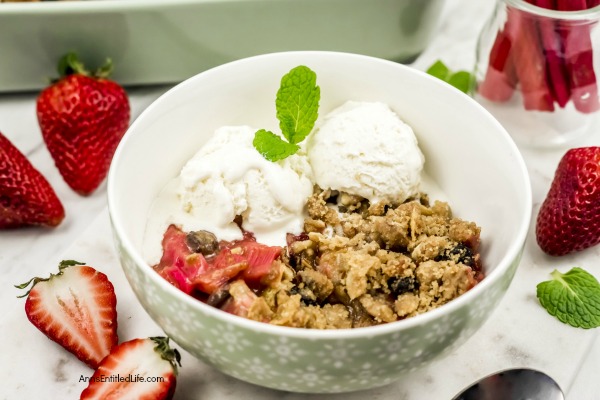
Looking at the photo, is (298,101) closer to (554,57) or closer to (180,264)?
Result: (180,264)

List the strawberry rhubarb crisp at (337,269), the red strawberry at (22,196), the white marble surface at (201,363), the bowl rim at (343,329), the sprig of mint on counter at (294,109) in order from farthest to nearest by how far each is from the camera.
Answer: the red strawberry at (22,196) < the sprig of mint on counter at (294,109) < the white marble surface at (201,363) < the strawberry rhubarb crisp at (337,269) < the bowl rim at (343,329)

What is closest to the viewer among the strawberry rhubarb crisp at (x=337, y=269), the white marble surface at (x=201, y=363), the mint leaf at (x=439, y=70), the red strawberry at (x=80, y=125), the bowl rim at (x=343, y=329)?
the bowl rim at (x=343, y=329)

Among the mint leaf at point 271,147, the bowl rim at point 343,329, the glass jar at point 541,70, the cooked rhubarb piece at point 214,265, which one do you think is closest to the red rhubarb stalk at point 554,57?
the glass jar at point 541,70

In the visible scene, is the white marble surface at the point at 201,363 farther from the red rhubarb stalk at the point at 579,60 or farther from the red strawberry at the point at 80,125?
the red rhubarb stalk at the point at 579,60

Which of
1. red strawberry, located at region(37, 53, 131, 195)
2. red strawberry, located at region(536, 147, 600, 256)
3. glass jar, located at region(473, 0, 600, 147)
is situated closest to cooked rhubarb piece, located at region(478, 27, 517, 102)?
glass jar, located at region(473, 0, 600, 147)

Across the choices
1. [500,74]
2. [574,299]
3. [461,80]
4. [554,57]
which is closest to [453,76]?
[461,80]

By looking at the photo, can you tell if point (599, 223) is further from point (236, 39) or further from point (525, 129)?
point (236, 39)
